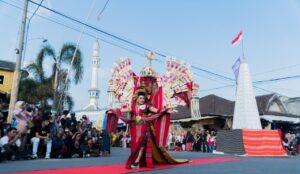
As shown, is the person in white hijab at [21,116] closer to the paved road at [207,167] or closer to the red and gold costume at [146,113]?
the paved road at [207,167]

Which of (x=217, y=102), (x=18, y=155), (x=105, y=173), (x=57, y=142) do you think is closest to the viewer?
(x=105, y=173)

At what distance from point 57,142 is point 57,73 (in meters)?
9.37

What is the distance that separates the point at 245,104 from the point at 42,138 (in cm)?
930

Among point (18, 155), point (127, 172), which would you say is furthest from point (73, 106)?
point (127, 172)

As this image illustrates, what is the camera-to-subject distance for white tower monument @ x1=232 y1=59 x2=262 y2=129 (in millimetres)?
15273

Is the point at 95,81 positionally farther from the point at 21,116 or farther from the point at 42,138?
the point at 21,116

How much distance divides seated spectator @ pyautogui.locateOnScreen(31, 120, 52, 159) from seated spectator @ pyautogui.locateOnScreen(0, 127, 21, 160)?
0.62 meters

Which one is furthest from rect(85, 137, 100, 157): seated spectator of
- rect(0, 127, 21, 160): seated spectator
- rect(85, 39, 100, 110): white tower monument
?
rect(85, 39, 100, 110): white tower monument

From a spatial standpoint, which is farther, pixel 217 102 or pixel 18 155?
pixel 217 102

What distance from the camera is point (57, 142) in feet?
36.2

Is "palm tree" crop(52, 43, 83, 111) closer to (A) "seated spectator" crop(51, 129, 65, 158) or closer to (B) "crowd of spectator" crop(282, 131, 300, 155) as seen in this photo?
(A) "seated spectator" crop(51, 129, 65, 158)

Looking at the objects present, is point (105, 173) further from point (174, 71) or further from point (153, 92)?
point (174, 71)

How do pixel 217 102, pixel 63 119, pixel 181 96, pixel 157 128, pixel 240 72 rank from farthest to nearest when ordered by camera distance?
pixel 217 102
pixel 240 72
pixel 63 119
pixel 181 96
pixel 157 128

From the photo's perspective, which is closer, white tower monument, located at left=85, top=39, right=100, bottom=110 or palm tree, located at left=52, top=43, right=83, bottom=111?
palm tree, located at left=52, top=43, right=83, bottom=111
